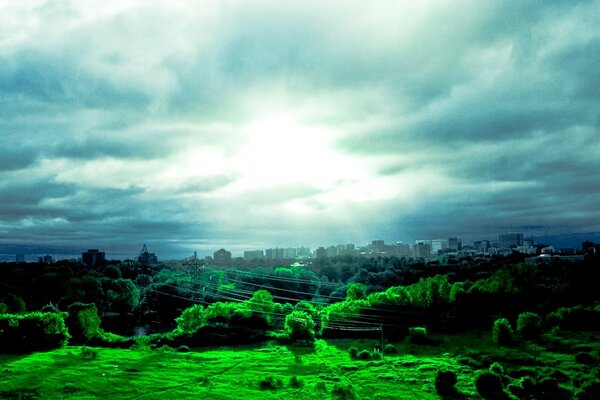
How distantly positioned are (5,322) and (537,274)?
104101 millimetres

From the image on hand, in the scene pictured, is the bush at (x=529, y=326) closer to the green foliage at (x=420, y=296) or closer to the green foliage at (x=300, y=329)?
the green foliage at (x=420, y=296)

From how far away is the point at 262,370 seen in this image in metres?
74.0

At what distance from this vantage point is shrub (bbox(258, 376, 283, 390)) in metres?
66.4

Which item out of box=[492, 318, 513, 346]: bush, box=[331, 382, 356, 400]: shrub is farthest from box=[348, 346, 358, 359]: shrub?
box=[492, 318, 513, 346]: bush

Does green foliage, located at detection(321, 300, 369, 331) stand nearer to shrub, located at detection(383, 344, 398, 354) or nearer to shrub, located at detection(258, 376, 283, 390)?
shrub, located at detection(383, 344, 398, 354)

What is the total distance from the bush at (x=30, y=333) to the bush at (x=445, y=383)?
5604 cm

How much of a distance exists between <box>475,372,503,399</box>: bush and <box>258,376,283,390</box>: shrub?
24.3m

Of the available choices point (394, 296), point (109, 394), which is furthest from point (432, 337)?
point (109, 394)

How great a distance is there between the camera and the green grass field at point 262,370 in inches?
2527

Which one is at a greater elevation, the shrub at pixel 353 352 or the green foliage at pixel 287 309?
the green foliage at pixel 287 309

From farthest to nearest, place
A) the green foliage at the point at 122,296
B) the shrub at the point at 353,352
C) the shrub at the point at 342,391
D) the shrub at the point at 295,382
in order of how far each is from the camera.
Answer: the green foliage at the point at 122,296 → the shrub at the point at 353,352 → the shrub at the point at 295,382 → the shrub at the point at 342,391

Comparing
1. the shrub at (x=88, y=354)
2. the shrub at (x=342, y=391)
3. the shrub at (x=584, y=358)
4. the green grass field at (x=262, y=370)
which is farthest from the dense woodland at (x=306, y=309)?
the shrub at (x=342, y=391)

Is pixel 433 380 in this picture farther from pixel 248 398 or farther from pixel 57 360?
pixel 57 360

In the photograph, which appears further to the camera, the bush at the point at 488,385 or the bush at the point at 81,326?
the bush at the point at 81,326
